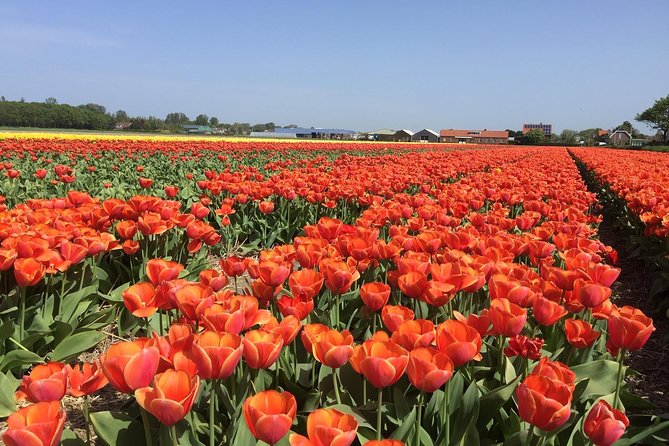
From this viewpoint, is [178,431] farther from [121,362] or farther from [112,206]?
[112,206]

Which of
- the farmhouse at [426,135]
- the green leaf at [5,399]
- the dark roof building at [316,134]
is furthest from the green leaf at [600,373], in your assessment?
the farmhouse at [426,135]

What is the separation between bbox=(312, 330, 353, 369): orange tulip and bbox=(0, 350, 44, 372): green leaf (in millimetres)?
1848

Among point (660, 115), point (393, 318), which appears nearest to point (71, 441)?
point (393, 318)

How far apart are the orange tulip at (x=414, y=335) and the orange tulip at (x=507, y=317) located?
12.8 inches

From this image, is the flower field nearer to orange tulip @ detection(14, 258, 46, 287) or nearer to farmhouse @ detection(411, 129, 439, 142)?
orange tulip @ detection(14, 258, 46, 287)

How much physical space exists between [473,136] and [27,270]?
135 meters

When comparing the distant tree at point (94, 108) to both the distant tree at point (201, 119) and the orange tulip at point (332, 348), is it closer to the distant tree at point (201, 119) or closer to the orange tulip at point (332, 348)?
the distant tree at point (201, 119)

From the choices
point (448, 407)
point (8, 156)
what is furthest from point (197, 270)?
point (8, 156)

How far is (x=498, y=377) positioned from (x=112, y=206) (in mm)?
3004

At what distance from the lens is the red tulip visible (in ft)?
3.98

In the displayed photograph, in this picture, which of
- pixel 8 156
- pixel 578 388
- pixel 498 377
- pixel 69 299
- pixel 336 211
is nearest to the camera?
pixel 578 388

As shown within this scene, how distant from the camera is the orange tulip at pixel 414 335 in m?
1.45

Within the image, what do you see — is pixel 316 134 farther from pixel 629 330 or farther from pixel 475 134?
pixel 629 330

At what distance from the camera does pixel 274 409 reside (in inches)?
45.6
